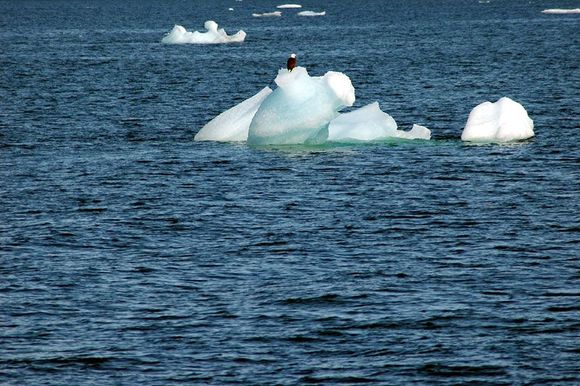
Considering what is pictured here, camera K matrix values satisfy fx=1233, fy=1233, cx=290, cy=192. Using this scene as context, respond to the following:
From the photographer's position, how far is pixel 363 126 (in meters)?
42.9

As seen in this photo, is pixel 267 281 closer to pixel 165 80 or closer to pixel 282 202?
pixel 282 202

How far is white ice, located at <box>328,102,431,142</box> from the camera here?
42.7 m

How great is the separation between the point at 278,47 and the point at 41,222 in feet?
278

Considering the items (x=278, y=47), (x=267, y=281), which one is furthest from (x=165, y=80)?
(x=267, y=281)

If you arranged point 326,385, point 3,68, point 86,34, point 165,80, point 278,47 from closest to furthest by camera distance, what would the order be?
1. point 326,385
2. point 165,80
3. point 3,68
4. point 278,47
5. point 86,34

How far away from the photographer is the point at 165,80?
77500 millimetres

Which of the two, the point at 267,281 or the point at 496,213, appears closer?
→ the point at 267,281

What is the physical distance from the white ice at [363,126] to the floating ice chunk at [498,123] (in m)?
2.77

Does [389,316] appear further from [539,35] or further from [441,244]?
[539,35]

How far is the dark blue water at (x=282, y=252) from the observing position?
21.8 m

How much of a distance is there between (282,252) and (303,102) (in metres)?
12.2

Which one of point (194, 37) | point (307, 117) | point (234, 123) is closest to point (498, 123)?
point (307, 117)

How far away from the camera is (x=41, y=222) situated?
32.7 meters

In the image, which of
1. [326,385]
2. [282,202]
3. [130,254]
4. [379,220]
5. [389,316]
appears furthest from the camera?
[282,202]
